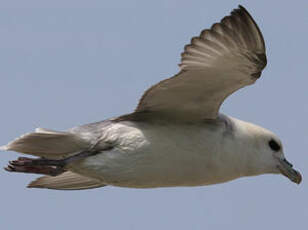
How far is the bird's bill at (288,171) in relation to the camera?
796 centimetres

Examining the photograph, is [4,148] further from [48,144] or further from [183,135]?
[183,135]

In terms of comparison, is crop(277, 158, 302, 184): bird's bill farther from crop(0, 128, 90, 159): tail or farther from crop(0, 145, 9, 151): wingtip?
crop(0, 145, 9, 151): wingtip

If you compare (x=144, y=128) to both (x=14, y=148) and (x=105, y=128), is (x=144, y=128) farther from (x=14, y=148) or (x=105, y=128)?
(x=14, y=148)

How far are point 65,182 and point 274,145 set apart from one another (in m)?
1.94

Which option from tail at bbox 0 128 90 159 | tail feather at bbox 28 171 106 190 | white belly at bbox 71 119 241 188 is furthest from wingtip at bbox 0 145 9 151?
tail feather at bbox 28 171 106 190

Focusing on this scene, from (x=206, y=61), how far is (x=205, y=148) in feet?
2.45

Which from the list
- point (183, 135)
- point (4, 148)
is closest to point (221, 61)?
point (183, 135)

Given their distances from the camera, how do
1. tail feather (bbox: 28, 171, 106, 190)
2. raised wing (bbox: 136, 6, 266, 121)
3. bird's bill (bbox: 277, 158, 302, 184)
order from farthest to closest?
1. tail feather (bbox: 28, 171, 106, 190)
2. bird's bill (bbox: 277, 158, 302, 184)
3. raised wing (bbox: 136, 6, 266, 121)

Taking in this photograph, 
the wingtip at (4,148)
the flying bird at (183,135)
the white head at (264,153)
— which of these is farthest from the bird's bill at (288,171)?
the wingtip at (4,148)

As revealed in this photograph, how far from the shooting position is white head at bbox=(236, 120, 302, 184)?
775 centimetres

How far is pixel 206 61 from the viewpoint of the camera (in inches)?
284

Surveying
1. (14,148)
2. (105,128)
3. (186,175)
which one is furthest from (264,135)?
(14,148)

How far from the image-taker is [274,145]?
8008 millimetres

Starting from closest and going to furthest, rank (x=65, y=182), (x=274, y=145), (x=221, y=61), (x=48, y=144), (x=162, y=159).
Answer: (x=221, y=61)
(x=162, y=159)
(x=48, y=144)
(x=274, y=145)
(x=65, y=182)
